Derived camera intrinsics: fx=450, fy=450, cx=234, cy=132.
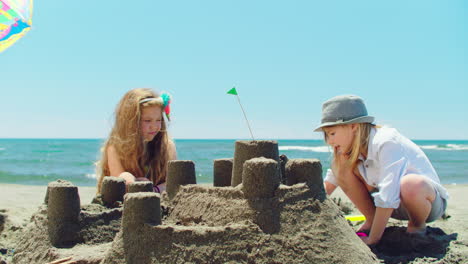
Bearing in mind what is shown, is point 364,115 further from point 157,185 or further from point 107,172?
point 107,172

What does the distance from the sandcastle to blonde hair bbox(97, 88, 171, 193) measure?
159 cm

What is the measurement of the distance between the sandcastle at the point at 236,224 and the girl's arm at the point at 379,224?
80 cm

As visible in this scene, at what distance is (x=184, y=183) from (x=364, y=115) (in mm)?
1455

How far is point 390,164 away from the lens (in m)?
3.14

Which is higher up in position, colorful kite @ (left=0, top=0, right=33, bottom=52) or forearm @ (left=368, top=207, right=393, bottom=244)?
colorful kite @ (left=0, top=0, right=33, bottom=52)

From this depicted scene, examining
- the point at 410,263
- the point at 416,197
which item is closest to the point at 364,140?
the point at 416,197

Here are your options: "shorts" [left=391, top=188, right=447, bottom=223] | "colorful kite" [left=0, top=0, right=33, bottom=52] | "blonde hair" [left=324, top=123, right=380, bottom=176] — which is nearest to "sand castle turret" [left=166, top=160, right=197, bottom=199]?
"blonde hair" [left=324, top=123, right=380, bottom=176]

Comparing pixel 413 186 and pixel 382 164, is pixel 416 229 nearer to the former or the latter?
pixel 413 186

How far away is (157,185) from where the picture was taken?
13.5 feet

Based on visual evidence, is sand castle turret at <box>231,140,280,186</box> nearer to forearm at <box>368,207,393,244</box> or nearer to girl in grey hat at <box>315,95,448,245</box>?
girl in grey hat at <box>315,95,448,245</box>

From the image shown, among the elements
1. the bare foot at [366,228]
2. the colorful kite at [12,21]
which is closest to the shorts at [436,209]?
the bare foot at [366,228]

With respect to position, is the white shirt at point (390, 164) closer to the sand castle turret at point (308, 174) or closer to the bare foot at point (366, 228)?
the bare foot at point (366, 228)

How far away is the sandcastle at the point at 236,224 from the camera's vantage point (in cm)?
206

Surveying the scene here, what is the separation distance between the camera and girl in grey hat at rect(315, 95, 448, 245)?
3148mm
